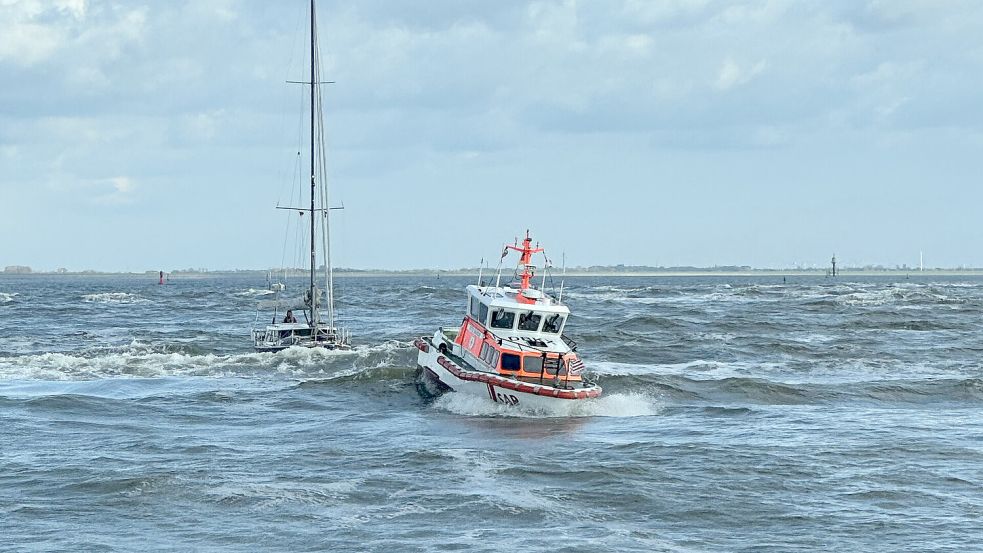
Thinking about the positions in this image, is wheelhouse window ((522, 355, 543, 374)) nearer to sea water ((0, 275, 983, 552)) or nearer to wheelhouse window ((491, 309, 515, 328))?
sea water ((0, 275, 983, 552))

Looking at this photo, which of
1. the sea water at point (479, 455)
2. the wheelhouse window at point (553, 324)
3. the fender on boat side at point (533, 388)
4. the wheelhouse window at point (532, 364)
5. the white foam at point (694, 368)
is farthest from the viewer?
the white foam at point (694, 368)

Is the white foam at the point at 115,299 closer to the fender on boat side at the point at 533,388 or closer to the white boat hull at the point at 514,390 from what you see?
the white boat hull at the point at 514,390

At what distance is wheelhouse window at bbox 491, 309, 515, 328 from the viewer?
37.2 metres

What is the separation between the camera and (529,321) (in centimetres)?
3738

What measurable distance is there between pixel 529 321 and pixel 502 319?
89 centimetres

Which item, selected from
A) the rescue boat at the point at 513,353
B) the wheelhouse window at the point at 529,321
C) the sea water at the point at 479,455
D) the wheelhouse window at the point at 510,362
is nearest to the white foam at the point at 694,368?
the sea water at the point at 479,455

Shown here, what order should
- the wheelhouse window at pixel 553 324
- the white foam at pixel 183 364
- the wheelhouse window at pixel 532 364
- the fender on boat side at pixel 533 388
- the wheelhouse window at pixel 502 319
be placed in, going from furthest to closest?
the white foam at pixel 183 364, the wheelhouse window at pixel 553 324, the wheelhouse window at pixel 502 319, the wheelhouse window at pixel 532 364, the fender on boat side at pixel 533 388

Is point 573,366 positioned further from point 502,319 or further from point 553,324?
point 502,319

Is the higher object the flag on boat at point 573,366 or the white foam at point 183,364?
the flag on boat at point 573,366

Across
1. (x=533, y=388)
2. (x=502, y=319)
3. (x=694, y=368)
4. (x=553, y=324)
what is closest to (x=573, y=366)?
(x=553, y=324)

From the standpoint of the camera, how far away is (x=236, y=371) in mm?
47562

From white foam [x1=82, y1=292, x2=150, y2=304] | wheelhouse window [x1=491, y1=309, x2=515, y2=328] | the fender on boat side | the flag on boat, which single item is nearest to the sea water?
the fender on boat side

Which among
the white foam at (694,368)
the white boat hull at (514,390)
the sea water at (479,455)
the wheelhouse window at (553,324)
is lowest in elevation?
the sea water at (479,455)

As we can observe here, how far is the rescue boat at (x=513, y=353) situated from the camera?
34156 millimetres
